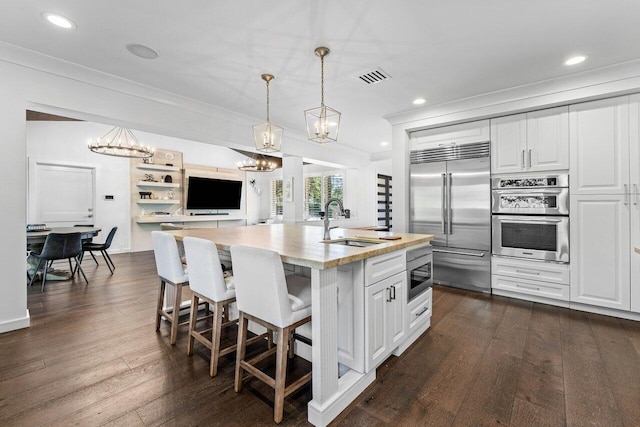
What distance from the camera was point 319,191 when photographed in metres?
8.65

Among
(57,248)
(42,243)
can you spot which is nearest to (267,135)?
(57,248)

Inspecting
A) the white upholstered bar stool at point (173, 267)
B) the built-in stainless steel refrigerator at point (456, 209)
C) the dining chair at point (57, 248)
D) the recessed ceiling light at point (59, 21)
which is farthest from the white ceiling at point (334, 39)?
the dining chair at point (57, 248)

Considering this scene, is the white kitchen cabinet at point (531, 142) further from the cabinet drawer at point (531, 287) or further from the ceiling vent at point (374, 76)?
the ceiling vent at point (374, 76)

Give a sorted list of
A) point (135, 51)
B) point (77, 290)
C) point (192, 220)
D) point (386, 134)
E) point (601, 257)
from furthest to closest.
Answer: point (192, 220) < point (386, 134) < point (77, 290) < point (601, 257) < point (135, 51)

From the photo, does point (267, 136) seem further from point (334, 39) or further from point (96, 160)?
point (96, 160)

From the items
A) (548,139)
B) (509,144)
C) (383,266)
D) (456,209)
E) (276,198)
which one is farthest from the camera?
(276,198)

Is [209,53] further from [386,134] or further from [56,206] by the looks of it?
[56,206]

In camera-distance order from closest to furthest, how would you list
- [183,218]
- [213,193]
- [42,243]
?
[42,243], [183,218], [213,193]

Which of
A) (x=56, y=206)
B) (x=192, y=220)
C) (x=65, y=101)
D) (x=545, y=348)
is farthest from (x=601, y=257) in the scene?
(x=56, y=206)

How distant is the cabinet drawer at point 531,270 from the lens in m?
3.26

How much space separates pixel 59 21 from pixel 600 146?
5.10m

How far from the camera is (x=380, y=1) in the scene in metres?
1.98

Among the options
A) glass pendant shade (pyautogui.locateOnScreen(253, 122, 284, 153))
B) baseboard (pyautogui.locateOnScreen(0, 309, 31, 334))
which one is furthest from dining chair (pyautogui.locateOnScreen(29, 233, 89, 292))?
glass pendant shade (pyautogui.locateOnScreen(253, 122, 284, 153))

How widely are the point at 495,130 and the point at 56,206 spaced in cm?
830
